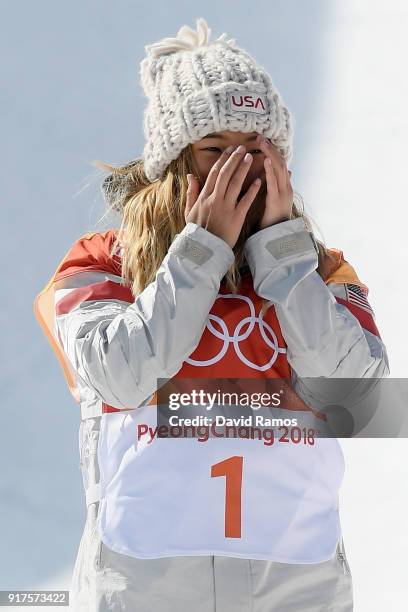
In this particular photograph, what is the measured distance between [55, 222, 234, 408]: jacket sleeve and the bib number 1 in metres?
0.15

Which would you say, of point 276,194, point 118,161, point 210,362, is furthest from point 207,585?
point 118,161

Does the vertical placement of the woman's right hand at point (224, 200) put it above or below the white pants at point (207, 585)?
above

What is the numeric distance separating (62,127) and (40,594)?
9.81 ft

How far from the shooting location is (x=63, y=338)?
142 cm

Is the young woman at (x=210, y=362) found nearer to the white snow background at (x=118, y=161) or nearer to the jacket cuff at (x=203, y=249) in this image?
the jacket cuff at (x=203, y=249)

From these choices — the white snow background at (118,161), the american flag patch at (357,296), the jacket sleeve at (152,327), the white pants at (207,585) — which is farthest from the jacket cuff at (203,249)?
the white snow background at (118,161)

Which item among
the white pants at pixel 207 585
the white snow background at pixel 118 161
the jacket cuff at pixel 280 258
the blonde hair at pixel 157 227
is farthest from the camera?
the white snow background at pixel 118 161

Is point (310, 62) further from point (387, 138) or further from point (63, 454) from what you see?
point (63, 454)

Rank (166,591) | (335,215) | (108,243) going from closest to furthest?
(166,591) → (108,243) → (335,215)

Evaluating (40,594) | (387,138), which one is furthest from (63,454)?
(387,138)

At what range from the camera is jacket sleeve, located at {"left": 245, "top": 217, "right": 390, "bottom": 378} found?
4.39ft

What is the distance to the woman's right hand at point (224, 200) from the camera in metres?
1.41

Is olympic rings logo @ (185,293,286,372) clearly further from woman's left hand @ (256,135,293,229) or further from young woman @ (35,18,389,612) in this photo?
woman's left hand @ (256,135,293,229)

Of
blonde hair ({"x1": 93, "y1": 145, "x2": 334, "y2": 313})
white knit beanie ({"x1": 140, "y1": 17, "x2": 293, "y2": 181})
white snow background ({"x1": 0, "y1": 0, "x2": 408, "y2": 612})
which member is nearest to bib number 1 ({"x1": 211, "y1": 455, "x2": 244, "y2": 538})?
blonde hair ({"x1": 93, "y1": 145, "x2": 334, "y2": 313})
